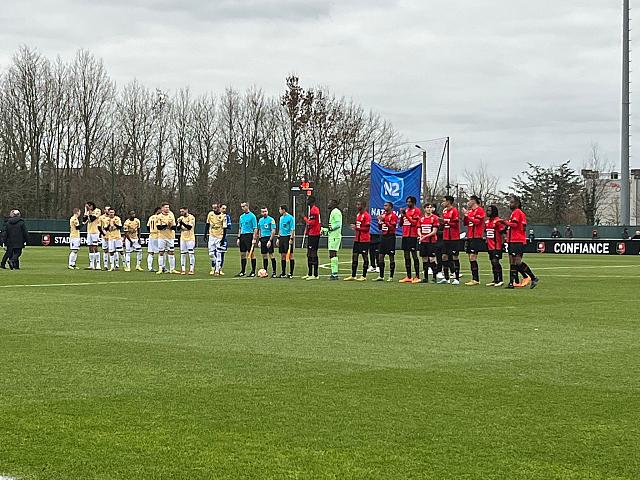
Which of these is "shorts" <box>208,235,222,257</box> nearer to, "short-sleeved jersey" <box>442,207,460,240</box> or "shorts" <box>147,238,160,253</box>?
"shorts" <box>147,238,160,253</box>

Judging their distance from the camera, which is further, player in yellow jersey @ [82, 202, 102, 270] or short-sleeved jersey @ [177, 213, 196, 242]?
player in yellow jersey @ [82, 202, 102, 270]

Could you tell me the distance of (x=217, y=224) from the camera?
3036 centimetres

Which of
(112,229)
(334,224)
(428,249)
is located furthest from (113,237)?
(428,249)

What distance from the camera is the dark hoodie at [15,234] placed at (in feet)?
107

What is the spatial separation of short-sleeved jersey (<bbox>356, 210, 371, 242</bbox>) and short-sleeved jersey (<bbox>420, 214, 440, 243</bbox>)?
168 cm

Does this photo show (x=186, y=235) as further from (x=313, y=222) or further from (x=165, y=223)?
(x=313, y=222)

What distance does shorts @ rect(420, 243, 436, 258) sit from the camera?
25.5m

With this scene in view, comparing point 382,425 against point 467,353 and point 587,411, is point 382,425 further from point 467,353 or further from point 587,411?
point 467,353

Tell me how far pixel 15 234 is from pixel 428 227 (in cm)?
1473

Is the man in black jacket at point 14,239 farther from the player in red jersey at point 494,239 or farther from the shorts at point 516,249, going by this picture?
the shorts at point 516,249

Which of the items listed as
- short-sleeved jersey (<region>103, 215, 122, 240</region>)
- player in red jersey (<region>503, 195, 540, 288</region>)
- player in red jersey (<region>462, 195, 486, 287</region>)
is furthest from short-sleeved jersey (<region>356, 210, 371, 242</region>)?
short-sleeved jersey (<region>103, 215, 122, 240</region>)

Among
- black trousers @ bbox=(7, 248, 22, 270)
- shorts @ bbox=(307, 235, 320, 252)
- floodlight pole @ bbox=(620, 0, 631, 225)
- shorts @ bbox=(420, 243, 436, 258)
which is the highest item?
floodlight pole @ bbox=(620, 0, 631, 225)

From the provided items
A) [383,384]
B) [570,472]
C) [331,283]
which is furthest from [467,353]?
[331,283]

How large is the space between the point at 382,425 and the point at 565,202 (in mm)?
98089
